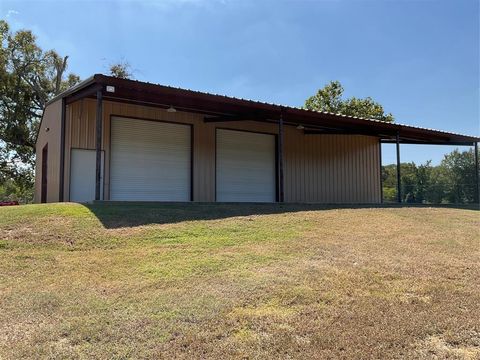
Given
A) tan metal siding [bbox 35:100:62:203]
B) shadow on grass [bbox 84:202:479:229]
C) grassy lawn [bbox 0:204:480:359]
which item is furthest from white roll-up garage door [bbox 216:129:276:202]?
grassy lawn [bbox 0:204:480:359]

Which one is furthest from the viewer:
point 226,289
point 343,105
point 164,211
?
point 343,105

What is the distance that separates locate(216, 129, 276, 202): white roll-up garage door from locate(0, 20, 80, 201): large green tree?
59.5ft

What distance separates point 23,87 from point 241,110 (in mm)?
20699

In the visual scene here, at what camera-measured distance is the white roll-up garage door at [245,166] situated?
55.7 ft

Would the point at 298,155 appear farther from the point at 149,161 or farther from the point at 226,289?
the point at 226,289

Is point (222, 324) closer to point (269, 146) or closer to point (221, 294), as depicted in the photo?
point (221, 294)

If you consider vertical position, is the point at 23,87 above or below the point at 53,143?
above

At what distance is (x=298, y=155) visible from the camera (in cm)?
1881

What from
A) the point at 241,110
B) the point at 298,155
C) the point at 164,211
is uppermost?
the point at 241,110

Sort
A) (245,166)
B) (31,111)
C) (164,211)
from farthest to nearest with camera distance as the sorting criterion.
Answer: (31,111), (245,166), (164,211)

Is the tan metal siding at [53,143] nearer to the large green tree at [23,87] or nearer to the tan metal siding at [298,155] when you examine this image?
the tan metal siding at [298,155]

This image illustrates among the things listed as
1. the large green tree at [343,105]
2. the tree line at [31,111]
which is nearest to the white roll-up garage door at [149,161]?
the tree line at [31,111]

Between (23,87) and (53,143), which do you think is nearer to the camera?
(53,143)

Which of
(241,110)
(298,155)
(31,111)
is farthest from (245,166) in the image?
(31,111)
